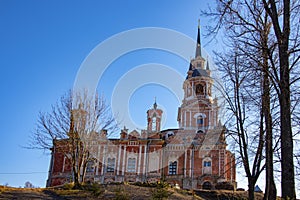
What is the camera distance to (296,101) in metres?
9.56

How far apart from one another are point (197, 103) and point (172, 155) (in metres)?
6.56

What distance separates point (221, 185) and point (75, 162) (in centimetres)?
1734

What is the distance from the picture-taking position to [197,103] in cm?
A: 3853

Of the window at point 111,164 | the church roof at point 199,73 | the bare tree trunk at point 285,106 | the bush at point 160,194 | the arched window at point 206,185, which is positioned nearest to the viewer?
the bare tree trunk at point 285,106

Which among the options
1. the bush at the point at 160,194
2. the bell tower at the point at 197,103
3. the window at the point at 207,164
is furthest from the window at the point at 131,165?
the bush at the point at 160,194

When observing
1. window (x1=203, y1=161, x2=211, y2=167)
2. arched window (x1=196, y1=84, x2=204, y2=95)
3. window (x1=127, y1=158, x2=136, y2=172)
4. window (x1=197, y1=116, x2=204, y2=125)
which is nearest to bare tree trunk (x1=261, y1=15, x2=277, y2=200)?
window (x1=203, y1=161, x2=211, y2=167)

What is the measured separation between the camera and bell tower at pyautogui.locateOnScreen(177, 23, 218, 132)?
124ft

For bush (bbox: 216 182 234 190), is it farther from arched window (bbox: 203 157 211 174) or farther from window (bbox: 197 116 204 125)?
window (bbox: 197 116 204 125)

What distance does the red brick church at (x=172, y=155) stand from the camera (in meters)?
34.6

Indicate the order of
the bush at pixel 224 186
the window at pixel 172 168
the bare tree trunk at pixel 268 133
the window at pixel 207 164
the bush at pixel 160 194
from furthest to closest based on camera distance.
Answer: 1. the window at pixel 172 168
2. the window at pixel 207 164
3. the bush at pixel 224 186
4. the bush at pixel 160 194
5. the bare tree trunk at pixel 268 133

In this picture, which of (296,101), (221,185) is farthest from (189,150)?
(296,101)

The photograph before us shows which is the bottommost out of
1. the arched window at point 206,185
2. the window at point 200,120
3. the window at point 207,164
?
the arched window at point 206,185

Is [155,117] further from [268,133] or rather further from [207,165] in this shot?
[268,133]

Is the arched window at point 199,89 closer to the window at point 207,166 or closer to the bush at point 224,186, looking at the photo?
the window at point 207,166
